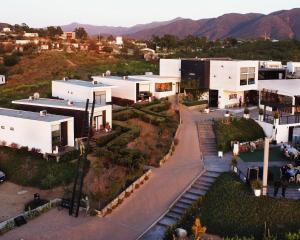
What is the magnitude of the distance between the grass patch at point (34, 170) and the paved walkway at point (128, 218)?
3908 mm

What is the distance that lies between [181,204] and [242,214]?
2792 millimetres

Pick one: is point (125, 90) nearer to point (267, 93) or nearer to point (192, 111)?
point (192, 111)

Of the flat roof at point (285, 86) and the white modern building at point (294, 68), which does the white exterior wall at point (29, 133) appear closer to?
the flat roof at point (285, 86)

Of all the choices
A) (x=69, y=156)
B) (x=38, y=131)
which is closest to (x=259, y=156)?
(x=69, y=156)

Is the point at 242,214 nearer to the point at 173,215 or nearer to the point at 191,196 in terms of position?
the point at 191,196

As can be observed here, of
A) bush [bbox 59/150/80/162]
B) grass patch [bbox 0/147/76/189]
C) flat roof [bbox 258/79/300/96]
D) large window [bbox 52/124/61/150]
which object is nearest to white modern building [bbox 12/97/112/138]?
large window [bbox 52/124/61/150]

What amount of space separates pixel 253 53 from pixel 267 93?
39.5 metres

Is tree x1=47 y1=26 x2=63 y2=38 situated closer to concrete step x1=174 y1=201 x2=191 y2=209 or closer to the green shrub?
the green shrub

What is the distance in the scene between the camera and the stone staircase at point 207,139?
2514cm

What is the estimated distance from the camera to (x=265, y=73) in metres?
41.7

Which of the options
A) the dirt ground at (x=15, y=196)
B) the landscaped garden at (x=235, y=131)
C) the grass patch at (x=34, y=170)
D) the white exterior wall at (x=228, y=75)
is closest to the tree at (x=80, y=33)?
the white exterior wall at (x=228, y=75)

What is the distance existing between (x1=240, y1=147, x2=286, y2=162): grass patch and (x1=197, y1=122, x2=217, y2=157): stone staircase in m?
1.83

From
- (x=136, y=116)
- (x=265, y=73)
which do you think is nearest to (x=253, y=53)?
(x=265, y=73)

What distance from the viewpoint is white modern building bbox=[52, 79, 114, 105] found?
31.9 meters
